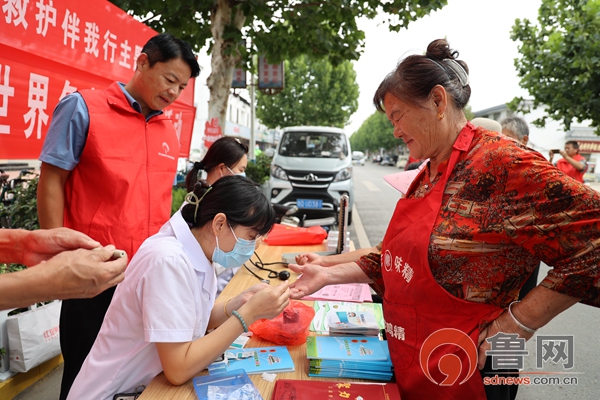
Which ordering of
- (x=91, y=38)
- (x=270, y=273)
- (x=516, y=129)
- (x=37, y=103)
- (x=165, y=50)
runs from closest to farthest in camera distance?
(x=165, y=50) < (x=270, y=273) < (x=37, y=103) < (x=91, y=38) < (x=516, y=129)

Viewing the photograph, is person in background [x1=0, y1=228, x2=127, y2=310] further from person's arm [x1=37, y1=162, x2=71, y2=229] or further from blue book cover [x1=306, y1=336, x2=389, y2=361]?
person's arm [x1=37, y1=162, x2=71, y2=229]

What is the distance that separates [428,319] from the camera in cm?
126

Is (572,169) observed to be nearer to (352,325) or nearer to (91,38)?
(352,325)

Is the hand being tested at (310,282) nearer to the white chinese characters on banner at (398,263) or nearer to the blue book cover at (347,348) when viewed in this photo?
the blue book cover at (347,348)

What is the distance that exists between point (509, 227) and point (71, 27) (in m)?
3.12

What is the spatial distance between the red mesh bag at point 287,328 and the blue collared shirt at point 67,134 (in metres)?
1.12

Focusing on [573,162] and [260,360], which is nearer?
[260,360]

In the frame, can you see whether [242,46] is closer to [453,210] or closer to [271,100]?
[453,210]

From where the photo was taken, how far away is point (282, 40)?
20.4 feet

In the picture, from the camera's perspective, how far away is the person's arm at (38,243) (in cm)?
98

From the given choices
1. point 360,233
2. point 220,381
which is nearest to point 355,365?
point 220,381

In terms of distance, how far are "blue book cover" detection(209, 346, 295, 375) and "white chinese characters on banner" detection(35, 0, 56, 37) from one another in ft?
7.94

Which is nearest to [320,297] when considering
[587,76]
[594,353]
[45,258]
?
[45,258]

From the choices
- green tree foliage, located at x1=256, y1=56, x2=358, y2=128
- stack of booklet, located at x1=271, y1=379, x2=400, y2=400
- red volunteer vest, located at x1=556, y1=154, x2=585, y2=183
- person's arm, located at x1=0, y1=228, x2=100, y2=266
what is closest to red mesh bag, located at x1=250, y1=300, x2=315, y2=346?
stack of booklet, located at x1=271, y1=379, x2=400, y2=400
